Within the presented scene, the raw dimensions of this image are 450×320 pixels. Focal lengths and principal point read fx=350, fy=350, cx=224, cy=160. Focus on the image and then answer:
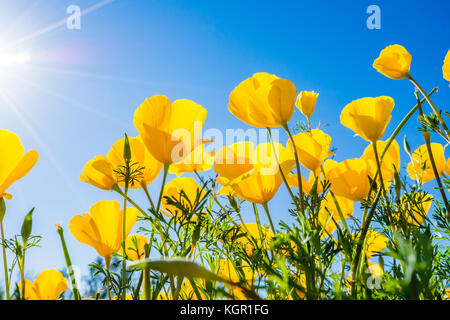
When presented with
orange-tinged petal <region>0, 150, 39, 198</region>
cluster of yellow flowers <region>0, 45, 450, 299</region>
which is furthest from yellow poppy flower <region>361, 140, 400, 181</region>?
orange-tinged petal <region>0, 150, 39, 198</region>

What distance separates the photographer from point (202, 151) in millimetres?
567

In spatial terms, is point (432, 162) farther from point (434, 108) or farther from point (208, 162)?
point (208, 162)

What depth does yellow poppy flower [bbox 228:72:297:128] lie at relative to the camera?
0.59 metres

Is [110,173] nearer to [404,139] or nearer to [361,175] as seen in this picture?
[361,175]

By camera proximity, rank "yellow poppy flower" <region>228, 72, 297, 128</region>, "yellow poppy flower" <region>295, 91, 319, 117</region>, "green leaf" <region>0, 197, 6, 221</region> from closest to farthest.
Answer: "green leaf" <region>0, 197, 6, 221</region>, "yellow poppy flower" <region>228, 72, 297, 128</region>, "yellow poppy flower" <region>295, 91, 319, 117</region>

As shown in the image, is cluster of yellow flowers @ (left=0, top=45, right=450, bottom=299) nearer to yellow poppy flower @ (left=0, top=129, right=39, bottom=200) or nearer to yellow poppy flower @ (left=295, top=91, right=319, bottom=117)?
yellow poppy flower @ (left=0, top=129, right=39, bottom=200)

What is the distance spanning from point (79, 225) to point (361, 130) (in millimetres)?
521

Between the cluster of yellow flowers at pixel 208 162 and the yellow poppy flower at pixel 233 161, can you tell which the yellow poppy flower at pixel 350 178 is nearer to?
the cluster of yellow flowers at pixel 208 162

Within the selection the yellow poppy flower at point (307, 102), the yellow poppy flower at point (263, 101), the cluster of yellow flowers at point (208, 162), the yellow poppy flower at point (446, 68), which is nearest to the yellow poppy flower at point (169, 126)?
the cluster of yellow flowers at point (208, 162)

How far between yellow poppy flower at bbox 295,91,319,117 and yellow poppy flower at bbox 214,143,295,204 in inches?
8.1

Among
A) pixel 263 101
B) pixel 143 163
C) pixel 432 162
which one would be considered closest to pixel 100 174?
pixel 143 163

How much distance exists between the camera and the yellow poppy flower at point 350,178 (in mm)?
615
